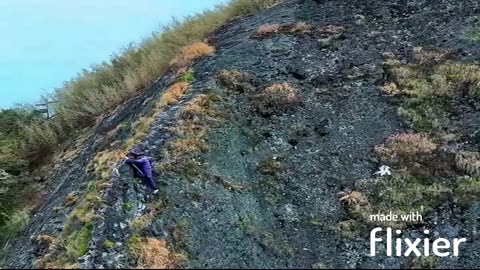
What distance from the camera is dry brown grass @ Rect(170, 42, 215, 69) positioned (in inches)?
751

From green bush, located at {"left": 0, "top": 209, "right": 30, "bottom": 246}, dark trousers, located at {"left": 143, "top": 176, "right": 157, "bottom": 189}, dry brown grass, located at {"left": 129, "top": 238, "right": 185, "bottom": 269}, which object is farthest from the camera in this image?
green bush, located at {"left": 0, "top": 209, "right": 30, "bottom": 246}

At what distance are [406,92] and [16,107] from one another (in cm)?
1212

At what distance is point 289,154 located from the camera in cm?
1489

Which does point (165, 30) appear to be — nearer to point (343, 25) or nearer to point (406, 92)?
point (343, 25)

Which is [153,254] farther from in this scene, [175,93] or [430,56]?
[430,56]

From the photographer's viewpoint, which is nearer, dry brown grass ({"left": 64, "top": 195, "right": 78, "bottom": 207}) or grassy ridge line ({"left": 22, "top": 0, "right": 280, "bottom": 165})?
dry brown grass ({"left": 64, "top": 195, "right": 78, "bottom": 207})

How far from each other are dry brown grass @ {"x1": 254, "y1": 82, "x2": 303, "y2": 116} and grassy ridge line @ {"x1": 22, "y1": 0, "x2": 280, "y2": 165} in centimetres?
323

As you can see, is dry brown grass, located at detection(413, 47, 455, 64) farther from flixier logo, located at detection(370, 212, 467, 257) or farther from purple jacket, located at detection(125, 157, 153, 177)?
purple jacket, located at detection(125, 157, 153, 177)

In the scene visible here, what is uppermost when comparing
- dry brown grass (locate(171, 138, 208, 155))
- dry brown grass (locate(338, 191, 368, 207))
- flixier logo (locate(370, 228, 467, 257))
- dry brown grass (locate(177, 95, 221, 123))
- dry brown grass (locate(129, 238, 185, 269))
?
dry brown grass (locate(177, 95, 221, 123))

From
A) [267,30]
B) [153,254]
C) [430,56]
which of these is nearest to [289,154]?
[153,254]

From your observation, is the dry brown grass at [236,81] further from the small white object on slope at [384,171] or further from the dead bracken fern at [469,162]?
the dead bracken fern at [469,162]

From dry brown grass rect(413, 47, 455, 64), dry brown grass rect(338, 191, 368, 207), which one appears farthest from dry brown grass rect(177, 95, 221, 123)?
dry brown grass rect(413, 47, 455, 64)

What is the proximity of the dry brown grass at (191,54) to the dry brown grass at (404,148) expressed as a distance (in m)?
6.06

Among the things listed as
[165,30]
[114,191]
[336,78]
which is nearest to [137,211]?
[114,191]
